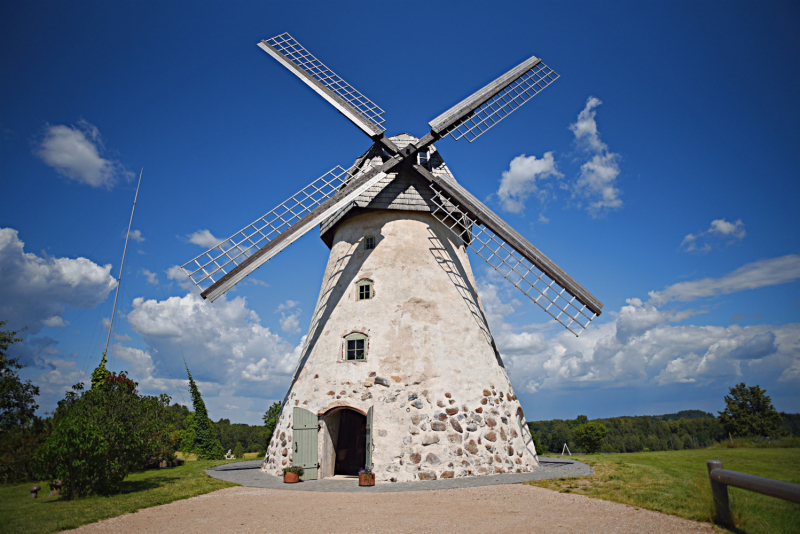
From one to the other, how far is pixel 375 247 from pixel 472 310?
3.99 metres

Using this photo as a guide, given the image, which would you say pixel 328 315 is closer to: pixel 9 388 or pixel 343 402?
pixel 343 402

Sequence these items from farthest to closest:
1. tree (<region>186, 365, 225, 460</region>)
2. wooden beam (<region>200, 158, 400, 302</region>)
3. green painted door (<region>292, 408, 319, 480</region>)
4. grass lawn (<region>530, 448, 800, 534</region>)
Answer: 1. tree (<region>186, 365, 225, 460</region>)
2. green painted door (<region>292, 408, 319, 480</region>)
3. wooden beam (<region>200, 158, 400, 302</region>)
4. grass lawn (<region>530, 448, 800, 534</region>)

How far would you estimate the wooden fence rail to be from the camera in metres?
4.50

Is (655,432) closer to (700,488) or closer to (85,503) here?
(700,488)

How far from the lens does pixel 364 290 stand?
14109 millimetres

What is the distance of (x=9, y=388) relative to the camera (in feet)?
61.7

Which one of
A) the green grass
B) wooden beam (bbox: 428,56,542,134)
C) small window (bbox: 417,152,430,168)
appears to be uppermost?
wooden beam (bbox: 428,56,542,134)

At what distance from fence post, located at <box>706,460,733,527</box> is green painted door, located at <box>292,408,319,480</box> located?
959 cm

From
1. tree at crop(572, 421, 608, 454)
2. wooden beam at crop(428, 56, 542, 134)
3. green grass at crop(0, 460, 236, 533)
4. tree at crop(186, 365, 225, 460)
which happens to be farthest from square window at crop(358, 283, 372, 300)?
tree at crop(572, 421, 608, 454)

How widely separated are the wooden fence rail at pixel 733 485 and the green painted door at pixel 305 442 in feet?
31.5

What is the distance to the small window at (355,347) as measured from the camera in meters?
13.1

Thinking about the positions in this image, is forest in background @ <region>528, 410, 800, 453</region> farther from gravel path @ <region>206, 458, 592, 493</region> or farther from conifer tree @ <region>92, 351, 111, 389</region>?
conifer tree @ <region>92, 351, 111, 389</region>

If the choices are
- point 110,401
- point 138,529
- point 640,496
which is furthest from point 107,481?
point 640,496

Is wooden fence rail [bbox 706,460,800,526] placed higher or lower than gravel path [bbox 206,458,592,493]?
higher
